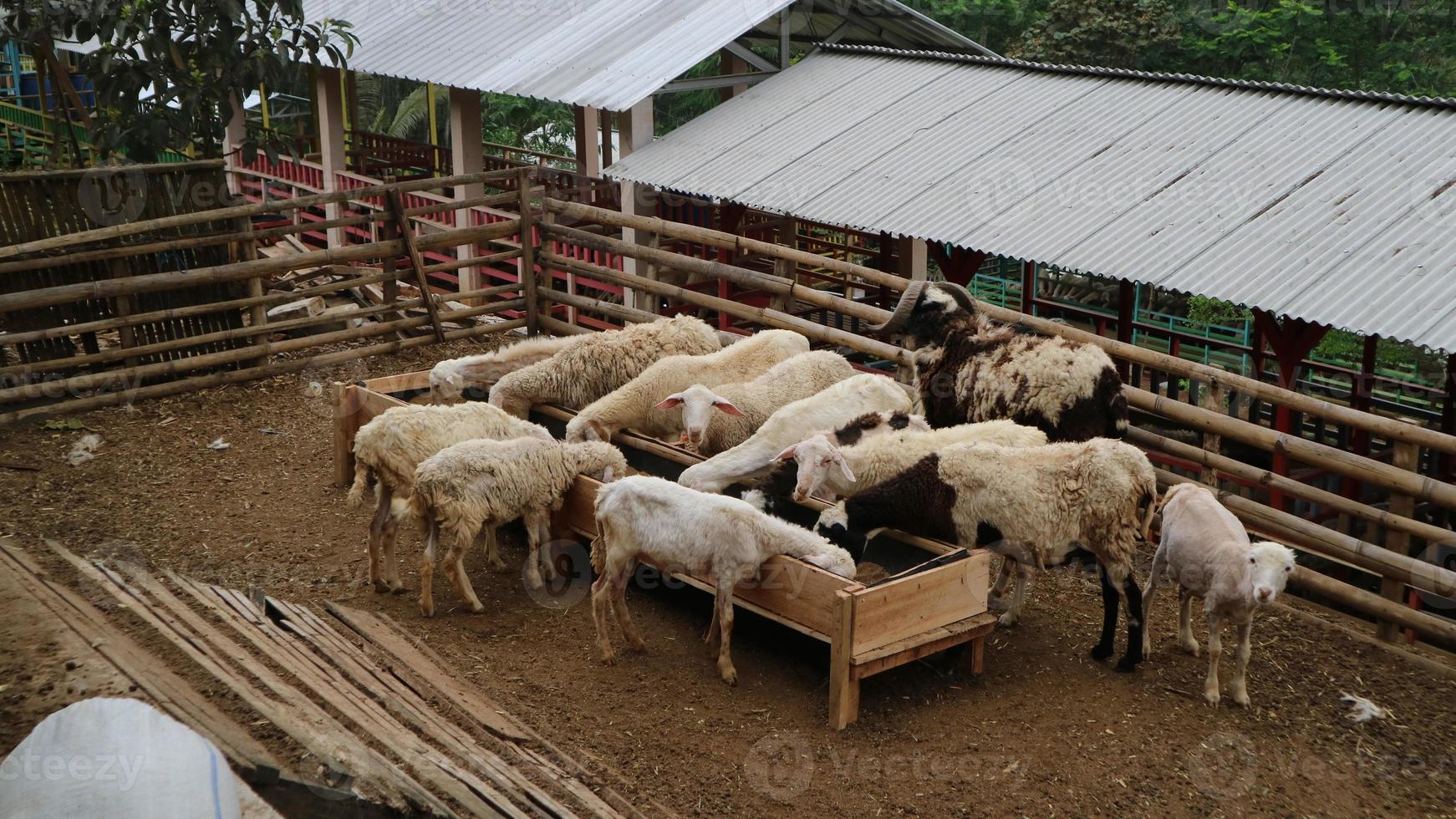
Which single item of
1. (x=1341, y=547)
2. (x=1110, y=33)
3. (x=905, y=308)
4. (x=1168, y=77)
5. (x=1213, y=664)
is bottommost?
(x=1213, y=664)

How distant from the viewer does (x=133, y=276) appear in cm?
1145

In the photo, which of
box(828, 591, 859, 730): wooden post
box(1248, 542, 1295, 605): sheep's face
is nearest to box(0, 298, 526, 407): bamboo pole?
box(828, 591, 859, 730): wooden post

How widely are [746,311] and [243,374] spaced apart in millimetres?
4776

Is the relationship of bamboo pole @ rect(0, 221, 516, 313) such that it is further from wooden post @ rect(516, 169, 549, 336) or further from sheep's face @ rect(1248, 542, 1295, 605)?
sheep's face @ rect(1248, 542, 1295, 605)

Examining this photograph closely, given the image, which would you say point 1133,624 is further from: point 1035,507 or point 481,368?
point 481,368

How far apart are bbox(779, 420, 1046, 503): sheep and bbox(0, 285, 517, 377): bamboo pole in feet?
21.6

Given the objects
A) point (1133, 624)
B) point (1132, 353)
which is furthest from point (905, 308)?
point (1133, 624)

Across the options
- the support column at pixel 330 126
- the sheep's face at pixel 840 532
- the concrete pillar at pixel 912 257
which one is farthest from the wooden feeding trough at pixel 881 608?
the support column at pixel 330 126

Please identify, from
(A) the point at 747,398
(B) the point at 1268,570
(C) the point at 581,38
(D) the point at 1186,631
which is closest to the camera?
(B) the point at 1268,570

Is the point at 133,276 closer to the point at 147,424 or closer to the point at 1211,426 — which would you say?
the point at 147,424

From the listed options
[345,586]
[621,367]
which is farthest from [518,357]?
[345,586]

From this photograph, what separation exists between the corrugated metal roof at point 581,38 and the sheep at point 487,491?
597 centimetres

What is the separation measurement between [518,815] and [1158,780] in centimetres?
296

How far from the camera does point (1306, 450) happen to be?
26.0ft
